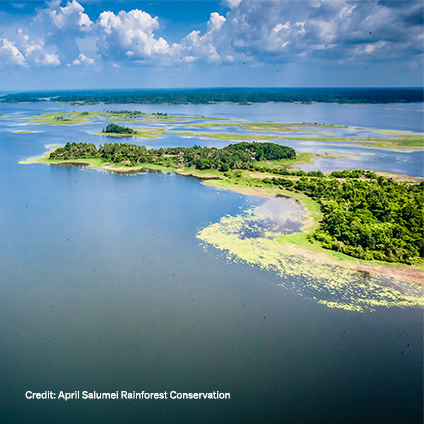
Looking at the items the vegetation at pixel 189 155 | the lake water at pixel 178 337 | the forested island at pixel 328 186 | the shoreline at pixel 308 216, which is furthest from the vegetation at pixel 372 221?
the vegetation at pixel 189 155

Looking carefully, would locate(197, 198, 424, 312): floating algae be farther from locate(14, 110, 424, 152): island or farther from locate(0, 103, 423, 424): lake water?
locate(14, 110, 424, 152): island

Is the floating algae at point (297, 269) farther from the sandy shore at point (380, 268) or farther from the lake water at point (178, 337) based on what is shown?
the lake water at point (178, 337)

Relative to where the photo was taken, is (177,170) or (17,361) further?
(177,170)

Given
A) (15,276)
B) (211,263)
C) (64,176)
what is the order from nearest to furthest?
(15,276), (211,263), (64,176)

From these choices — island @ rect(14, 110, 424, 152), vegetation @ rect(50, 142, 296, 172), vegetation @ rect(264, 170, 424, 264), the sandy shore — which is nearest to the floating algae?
the sandy shore

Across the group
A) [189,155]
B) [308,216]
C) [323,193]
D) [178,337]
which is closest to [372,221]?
[308,216]

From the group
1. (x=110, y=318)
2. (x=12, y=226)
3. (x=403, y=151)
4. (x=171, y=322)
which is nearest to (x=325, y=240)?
(x=171, y=322)

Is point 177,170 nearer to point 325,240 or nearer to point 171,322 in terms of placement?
point 325,240

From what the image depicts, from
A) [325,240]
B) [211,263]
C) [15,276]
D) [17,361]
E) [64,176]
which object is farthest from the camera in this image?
[64,176]
